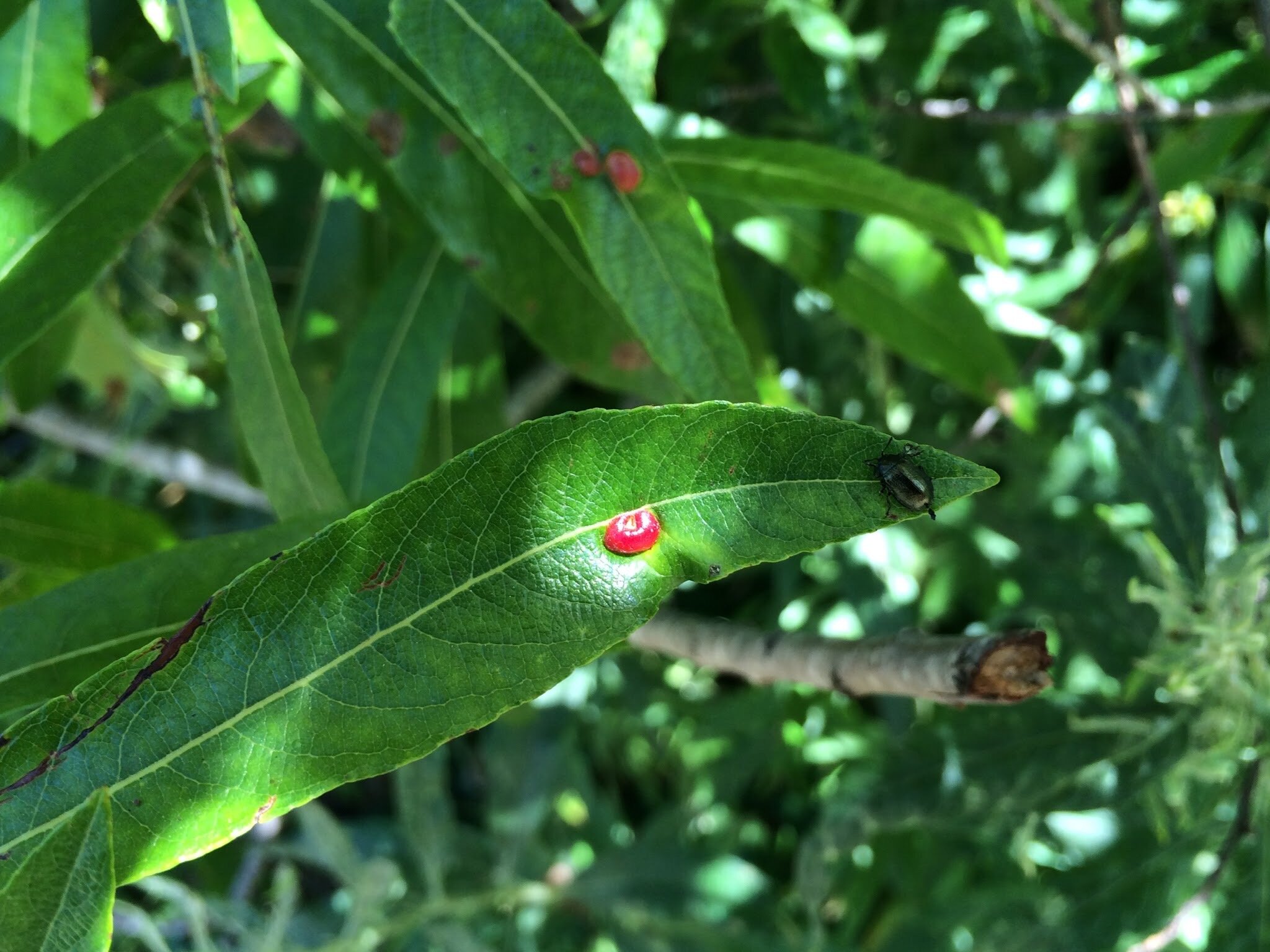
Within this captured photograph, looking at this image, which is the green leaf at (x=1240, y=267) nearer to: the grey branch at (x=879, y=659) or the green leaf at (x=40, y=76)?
the grey branch at (x=879, y=659)

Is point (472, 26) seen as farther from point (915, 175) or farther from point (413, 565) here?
point (915, 175)

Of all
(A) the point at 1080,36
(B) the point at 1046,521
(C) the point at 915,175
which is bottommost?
(B) the point at 1046,521

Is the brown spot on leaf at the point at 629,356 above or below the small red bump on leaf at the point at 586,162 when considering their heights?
below

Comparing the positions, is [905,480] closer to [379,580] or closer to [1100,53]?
[379,580]

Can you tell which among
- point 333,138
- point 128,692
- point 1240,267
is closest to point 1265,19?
point 1240,267

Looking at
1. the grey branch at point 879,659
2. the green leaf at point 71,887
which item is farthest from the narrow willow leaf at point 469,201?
the green leaf at point 71,887

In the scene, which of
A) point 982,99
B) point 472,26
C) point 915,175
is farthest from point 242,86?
point 915,175

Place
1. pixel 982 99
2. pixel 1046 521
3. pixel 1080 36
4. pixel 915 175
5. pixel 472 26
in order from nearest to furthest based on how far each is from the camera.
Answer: pixel 472 26
pixel 1080 36
pixel 982 99
pixel 1046 521
pixel 915 175
